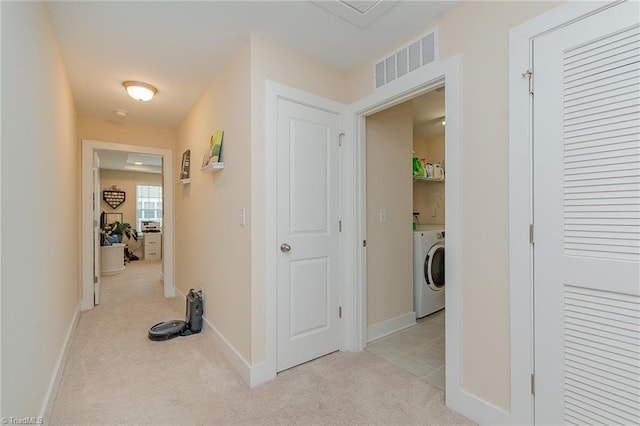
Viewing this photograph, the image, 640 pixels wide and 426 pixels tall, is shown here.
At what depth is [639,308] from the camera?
116 cm

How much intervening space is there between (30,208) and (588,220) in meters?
2.65

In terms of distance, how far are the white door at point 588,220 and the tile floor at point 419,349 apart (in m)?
0.83

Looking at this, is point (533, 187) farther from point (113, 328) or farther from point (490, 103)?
point (113, 328)

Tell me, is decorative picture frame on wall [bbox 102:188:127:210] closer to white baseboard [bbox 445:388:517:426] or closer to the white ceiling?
the white ceiling

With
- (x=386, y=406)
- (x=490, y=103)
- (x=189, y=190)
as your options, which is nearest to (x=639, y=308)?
(x=490, y=103)

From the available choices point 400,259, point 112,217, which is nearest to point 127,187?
point 112,217

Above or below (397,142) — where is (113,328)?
below

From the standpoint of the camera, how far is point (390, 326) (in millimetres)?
2883

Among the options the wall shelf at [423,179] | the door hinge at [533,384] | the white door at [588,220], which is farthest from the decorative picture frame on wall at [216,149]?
the door hinge at [533,384]

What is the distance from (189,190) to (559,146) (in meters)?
3.56

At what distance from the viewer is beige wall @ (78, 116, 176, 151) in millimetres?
3684

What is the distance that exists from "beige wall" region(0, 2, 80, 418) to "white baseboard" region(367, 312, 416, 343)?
2310mm

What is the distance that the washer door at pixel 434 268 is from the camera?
325cm

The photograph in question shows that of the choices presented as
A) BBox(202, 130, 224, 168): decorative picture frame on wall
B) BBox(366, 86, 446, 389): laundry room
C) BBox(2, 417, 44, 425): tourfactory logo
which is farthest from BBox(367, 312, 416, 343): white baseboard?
BBox(2, 417, 44, 425): tourfactory logo
